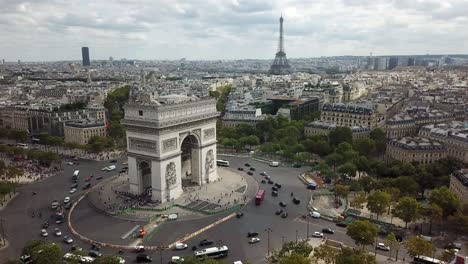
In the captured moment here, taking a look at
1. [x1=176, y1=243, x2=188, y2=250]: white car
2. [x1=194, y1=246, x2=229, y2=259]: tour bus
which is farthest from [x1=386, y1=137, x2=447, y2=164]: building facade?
[x1=176, y1=243, x2=188, y2=250]: white car

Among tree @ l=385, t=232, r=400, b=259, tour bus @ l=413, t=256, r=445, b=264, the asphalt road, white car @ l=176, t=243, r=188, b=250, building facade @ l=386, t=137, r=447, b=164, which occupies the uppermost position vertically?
building facade @ l=386, t=137, r=447, b=164

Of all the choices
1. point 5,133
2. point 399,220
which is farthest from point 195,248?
point 5,133

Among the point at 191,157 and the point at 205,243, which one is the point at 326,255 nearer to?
the point at 205,243

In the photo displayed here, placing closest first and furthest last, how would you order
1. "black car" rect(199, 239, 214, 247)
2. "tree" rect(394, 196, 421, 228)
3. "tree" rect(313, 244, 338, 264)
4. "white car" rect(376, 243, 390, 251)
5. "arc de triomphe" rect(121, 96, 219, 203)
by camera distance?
"tree" rect(313, 244, 338, 264), "white car" rect(376, 243, 390, 251), "black car" rect(199, 239, 214, 247), "tree" rect(394, 196, 421, 228), "arc de triomphe" rect(121, 96, 219, 203)

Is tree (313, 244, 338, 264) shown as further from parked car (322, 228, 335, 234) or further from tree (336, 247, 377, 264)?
parked car (322, 228, 335, 234)

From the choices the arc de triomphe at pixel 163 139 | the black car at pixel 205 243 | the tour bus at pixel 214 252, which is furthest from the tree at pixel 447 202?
the arc de triomphe at pixel 163 139

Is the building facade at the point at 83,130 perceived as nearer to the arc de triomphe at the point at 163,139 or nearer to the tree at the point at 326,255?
the arc de triomphe at the point at 163,139
